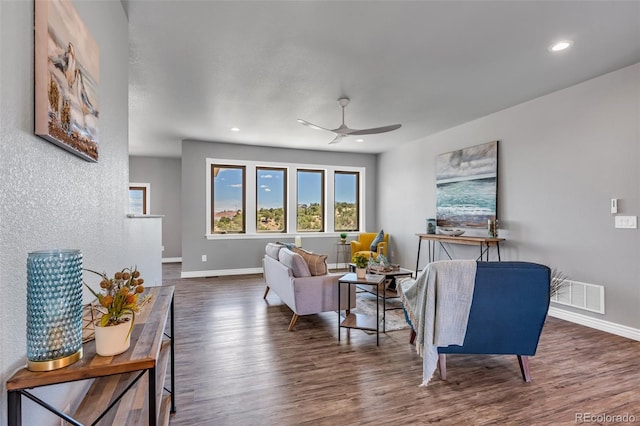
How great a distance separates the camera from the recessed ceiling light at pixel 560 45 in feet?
9.00

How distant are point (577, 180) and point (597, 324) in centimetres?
161

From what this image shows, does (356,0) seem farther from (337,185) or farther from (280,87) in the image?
(337,185)

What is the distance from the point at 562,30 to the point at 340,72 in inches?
74.2


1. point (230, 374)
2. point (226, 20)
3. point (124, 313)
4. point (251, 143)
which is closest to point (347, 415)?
point (230, 374)

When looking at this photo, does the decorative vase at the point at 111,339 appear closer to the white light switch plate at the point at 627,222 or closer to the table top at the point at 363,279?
the table top at the point at 363,279

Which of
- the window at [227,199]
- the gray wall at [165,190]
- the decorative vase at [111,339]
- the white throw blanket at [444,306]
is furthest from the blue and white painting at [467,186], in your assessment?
the gray wall at [165,190]

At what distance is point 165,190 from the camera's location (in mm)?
8367

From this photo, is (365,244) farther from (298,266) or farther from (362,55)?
(362,55)

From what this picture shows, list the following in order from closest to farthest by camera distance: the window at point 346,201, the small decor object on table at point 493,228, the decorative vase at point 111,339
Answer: the decorative vase at point 111,339 < the small decor object on table at point 493,228 < the window at point 346,201

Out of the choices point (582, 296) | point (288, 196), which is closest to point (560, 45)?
point (582, 296)

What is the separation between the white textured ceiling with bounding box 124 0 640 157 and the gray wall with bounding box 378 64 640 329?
0.88 ft

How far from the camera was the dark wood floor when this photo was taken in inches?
78.1

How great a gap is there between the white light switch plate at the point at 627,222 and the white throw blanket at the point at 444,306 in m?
2.23

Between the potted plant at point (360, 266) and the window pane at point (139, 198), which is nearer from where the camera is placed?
the potted plant at point (360, 266)
